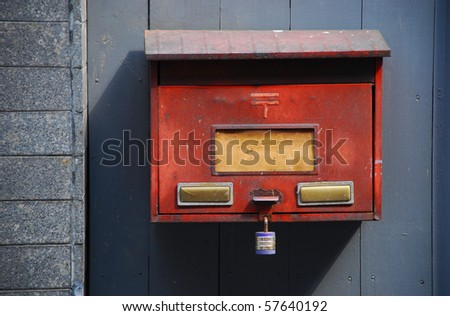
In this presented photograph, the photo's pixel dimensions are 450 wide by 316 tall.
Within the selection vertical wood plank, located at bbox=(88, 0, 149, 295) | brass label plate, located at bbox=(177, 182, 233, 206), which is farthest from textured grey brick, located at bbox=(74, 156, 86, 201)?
brass label plate, located at bbox=(177, 182, 233, 206)

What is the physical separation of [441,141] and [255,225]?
92 cm

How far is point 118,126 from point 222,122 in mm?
597

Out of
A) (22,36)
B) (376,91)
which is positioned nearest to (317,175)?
(376,91)

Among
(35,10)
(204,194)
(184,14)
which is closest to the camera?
(204,194)

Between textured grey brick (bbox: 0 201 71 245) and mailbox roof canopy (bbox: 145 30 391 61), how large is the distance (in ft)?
2.55

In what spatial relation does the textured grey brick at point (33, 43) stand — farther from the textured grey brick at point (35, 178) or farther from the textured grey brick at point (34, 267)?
the textured grey brick at point (34, 267)

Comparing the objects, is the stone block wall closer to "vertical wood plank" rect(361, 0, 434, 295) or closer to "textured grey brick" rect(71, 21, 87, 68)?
"textured grey brick" rect(71, 21, 87, 68)

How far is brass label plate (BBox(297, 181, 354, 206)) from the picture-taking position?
309 centimetres

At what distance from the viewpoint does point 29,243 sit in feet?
10.7

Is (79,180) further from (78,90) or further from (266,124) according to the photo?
(266,124)

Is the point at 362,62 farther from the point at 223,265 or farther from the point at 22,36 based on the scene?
the point at 22,36

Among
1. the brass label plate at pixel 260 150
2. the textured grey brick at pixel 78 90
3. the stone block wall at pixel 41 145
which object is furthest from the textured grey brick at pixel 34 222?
the brass label plate at pixel 260 150

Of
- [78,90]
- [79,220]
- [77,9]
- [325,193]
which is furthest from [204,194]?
[77,9]

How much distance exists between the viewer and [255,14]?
11.4 ft
